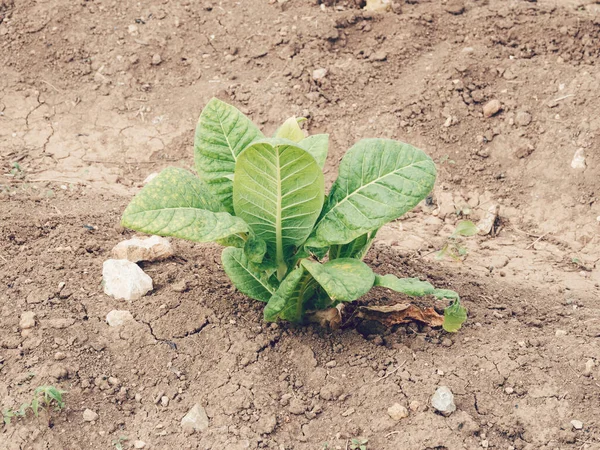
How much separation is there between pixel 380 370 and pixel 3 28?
13.8 feet

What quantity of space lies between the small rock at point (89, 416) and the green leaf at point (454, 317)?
1.30m

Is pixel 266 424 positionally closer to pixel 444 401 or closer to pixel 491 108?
pixel 444 401

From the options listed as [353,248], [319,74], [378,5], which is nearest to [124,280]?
[353,248]

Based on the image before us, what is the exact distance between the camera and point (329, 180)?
4500 mm

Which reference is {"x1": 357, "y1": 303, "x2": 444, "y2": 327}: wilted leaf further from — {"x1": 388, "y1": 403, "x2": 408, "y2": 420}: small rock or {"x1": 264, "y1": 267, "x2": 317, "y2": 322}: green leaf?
{"x1": 388, "y1": 403, "x2": 408, "y2": 420}: small rock

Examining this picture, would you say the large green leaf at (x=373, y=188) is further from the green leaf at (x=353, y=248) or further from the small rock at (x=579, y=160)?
the small rock at (x=579, y=160)

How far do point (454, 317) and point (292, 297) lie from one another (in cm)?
62

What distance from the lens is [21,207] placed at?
3.62m

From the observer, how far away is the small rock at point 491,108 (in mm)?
4633

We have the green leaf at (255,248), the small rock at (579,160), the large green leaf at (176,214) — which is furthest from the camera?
the small rock at (579,160)

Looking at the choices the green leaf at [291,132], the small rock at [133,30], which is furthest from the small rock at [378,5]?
the green leaf at [291,132]

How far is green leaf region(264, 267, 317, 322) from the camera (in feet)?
8.46

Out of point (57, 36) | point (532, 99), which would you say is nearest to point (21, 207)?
point (57, 36)

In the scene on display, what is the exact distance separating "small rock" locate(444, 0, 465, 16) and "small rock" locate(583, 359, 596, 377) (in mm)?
3290
